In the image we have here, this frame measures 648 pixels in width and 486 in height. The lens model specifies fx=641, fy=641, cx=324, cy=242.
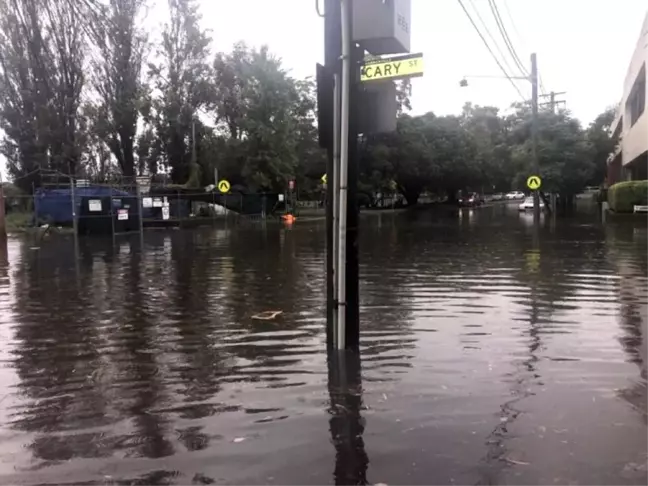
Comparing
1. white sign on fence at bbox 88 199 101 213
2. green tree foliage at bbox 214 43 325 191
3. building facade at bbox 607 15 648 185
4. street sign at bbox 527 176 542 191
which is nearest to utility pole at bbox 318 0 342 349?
white sign on fence at bbox 88 199 101 213

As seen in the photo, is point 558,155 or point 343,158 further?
point 558,155

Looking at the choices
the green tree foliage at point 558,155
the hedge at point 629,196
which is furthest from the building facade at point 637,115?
the hedge at point 629,196

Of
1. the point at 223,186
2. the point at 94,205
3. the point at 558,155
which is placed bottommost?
the point at 94,205

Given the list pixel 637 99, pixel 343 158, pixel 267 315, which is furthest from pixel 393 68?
pixel 637 99

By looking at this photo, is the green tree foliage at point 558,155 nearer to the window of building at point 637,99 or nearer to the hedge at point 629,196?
the window of building at point 637,99

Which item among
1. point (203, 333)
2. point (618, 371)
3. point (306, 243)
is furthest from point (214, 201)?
point (618, 371)

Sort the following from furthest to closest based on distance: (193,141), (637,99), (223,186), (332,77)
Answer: (637,99) → (193,141) → (223,186) → (332,77)

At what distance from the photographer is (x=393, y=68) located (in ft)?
18.3

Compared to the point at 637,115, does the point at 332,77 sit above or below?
below

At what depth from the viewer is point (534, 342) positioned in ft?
23.2

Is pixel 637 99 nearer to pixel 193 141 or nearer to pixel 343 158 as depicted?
pixel 193 141

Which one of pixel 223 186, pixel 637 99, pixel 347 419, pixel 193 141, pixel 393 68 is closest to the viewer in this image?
pixel 347 419

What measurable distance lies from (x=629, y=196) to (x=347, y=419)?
34649 mm

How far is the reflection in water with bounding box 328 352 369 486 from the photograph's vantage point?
12.8 ft
